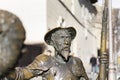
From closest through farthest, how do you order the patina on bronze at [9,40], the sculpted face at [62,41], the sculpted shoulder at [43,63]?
the patina on bronze at [9,40] → the sculpted face at [62,41] → the sculpted shoulder at [43,63]

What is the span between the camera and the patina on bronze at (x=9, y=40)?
0.73m

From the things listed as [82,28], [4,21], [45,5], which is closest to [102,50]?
[4,21]

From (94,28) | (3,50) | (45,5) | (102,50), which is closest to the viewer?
(3,50)

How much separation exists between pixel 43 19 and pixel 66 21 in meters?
4.98

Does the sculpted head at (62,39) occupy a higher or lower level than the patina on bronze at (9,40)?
lower

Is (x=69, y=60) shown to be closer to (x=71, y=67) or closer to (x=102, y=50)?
(x=71, y=67)

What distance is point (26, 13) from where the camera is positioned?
1541 cm

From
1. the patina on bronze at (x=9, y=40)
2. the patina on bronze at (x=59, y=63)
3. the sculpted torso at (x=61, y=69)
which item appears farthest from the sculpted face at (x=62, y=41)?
the patina on bronze at (x=9, y=40)

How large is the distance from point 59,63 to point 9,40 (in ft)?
12.2

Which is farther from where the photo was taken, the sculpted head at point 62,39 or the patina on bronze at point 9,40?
the sculpted head at point 62,39

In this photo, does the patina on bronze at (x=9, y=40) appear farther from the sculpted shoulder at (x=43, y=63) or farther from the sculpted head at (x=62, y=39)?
the sculpted shoulder at (x=43, y=63)

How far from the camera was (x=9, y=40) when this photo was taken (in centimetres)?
73

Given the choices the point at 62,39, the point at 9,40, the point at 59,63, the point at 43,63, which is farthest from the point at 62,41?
the point at 9,40

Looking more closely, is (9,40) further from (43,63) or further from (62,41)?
(43,63)
